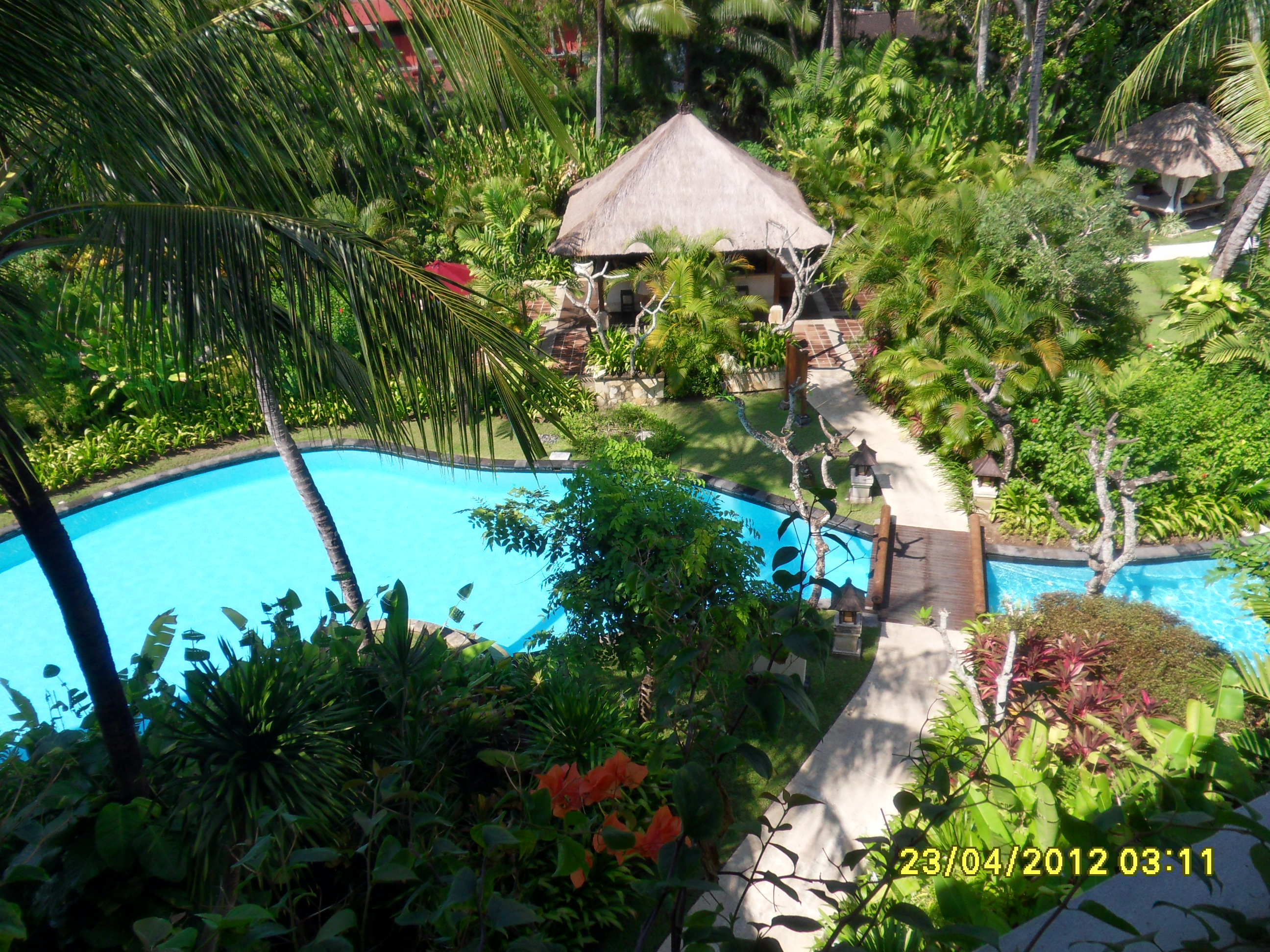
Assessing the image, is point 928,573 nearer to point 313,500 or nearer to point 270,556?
point 313,500

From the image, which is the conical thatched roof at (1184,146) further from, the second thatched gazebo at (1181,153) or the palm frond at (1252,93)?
the palm frond at (1252,93)

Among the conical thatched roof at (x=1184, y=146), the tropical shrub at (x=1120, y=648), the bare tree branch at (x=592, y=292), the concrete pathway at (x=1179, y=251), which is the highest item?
the conical thatched roof at (x=1184, y=146)

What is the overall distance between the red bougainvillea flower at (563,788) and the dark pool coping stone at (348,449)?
17.7ft

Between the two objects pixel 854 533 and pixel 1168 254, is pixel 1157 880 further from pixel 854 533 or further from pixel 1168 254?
pixel 1168 254

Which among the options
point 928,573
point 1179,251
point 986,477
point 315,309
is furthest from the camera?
point 1179,251

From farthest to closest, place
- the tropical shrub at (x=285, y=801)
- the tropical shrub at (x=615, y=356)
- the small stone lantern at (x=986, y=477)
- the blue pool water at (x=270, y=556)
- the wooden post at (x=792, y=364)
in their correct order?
the tropical shrub at (x=615, y=356), the wooden post at (x=792, y=364), the blue pool water at (x=270, y=556), the small stone lantern at (x=986, y=477), the tropical shrub at (x=285, y=801)

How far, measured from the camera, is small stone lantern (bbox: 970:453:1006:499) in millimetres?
9547

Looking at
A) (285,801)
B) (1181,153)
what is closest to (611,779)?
(285,801)

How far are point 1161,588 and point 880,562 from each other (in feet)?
9.82

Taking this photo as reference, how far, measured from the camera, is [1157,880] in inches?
72.6

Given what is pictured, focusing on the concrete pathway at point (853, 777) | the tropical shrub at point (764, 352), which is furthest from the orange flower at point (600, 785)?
the tropical shrub at point (764, 352)

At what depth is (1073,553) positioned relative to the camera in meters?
9.02

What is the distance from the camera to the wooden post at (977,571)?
320 inches

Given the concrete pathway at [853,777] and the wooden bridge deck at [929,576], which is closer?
the concrete pathway at [853,777]
